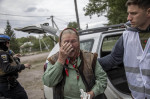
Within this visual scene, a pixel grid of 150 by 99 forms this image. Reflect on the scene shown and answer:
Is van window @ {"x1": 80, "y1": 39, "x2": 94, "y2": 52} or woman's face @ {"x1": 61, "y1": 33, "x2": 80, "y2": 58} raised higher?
woman's face @ {"x1": 61, "y1": 33, "x2": 80, "y2": 58}

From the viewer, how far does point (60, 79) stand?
138 cm

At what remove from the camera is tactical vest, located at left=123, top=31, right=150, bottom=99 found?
1.19 m

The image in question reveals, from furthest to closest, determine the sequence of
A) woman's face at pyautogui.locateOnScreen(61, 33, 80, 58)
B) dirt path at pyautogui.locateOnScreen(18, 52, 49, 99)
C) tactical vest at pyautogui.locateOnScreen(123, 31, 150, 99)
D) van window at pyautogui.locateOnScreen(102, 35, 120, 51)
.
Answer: dirt path at pyautogui.locateOnScreen(18, 52, 49, 99) < van window at pyautogui.locateOnScreen(102, 35, 120, 51) < woman's face at pyautogui.locateOnScreen(61, 33, 80, 58) < tactical vest at pyautogui.locateOnScreen(123, 31, 150, 99)

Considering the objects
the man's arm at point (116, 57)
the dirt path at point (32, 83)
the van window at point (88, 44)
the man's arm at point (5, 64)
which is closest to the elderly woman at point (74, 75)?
Answer: the man's arm at point (116, 57)

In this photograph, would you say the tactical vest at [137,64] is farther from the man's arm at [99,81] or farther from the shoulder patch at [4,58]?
the shoulder patch at [4,58]

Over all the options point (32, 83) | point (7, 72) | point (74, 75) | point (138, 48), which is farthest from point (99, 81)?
point (32, 83)

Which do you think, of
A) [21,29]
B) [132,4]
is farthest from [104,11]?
[132,4]

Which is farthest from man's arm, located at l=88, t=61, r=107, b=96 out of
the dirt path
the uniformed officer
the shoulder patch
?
the dirt path

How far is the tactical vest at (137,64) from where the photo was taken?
3.89 feet

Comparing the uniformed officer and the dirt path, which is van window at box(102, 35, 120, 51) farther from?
the dirt path

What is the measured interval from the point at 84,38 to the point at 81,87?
1.17 meters

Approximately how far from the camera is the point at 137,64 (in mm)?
1260

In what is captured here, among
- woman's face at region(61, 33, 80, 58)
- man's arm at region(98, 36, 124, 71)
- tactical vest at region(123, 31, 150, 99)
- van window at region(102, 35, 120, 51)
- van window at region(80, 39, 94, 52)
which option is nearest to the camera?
tactical vest at region(123, 31, 150, 99)

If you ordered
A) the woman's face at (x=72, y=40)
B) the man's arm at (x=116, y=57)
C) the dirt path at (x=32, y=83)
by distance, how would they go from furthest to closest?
1. the dirt path at (x=32, y=83)
2. the man's arm at (x=116, y=57)
3. the woman's face at (x=72, y=40)
